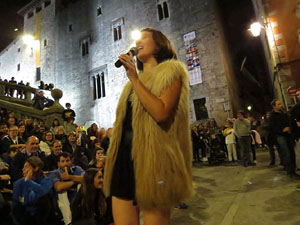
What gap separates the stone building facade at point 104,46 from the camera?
1620 cm

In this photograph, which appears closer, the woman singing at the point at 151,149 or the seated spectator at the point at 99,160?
the woman singing at the point at 151,149

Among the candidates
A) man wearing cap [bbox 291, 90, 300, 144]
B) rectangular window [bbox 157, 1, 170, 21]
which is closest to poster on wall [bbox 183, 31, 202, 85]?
rectangular window [bbox 157, 1, 170, 21]

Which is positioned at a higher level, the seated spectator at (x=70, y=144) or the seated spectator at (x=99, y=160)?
the seated spectator at (x=70, y=144)

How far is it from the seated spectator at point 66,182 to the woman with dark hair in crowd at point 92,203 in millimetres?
768

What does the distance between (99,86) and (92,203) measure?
19.2 meters

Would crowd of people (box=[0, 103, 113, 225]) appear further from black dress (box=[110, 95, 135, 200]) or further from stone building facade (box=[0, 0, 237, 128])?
stone building facade (box=[0, 0, 237, 128])

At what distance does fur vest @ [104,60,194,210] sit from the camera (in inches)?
44.1

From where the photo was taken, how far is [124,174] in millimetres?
1234

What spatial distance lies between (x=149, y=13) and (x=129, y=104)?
64.7 feet

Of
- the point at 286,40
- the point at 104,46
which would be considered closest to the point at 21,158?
the point at 286,40

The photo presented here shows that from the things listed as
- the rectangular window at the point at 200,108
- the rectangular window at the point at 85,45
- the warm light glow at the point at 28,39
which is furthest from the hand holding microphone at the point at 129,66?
the warm light glow at the point at 28,39

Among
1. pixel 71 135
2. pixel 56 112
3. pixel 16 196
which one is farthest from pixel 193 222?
pixel 56 112

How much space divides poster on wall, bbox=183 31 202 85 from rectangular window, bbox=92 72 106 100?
27.7ft

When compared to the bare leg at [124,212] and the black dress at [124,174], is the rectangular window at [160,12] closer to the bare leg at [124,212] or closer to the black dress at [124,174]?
the black dress at [124,174]
